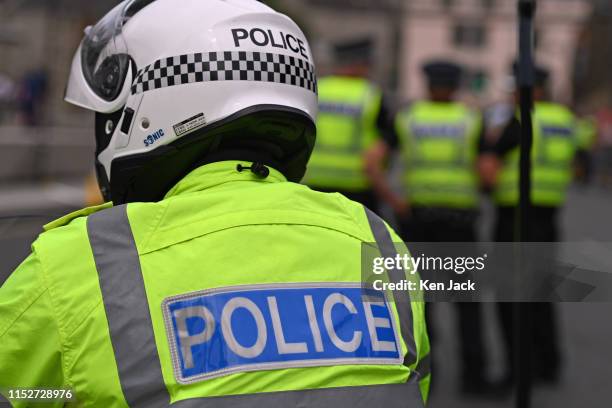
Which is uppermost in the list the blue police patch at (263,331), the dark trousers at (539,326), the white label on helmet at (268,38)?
the white label on helmet at (268,38)

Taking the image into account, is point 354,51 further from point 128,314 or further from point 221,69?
point 128,314

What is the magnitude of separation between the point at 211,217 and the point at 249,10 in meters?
0.55

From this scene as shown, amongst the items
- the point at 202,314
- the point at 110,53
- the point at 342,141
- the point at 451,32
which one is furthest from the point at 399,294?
the point at 451,32

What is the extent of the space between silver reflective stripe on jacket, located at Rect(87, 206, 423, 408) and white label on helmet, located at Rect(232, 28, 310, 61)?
19.1 inches

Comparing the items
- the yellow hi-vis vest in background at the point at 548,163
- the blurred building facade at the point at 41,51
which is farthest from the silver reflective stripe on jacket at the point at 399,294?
the blurred building facade at the point at 41,51

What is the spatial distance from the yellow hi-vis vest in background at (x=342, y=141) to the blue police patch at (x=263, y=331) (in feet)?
11.0

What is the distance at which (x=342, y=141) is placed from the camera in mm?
4883

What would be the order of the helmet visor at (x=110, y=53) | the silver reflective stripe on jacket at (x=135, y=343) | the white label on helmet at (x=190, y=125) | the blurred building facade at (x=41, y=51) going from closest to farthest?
the silver reflective stripe on jacket at (x=135, y=343), the white label on helmet at (x=190, y=125), the helmet visor at (x=110, y=53), the blurred building facade at (x=41, y=51)

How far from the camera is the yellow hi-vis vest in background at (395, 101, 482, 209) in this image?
5027mm

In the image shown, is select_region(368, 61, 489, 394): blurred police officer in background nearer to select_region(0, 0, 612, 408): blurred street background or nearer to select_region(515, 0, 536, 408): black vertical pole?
select_region(0, 0, 612, 408): blurred street background

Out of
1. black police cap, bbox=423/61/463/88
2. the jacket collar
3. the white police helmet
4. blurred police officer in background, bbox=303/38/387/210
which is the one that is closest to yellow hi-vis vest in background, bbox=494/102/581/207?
black police cap, bbox=423/61/463/88

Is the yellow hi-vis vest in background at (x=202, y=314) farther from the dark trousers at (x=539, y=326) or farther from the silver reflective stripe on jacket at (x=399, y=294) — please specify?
the dark trousers at (x=539, y=326)

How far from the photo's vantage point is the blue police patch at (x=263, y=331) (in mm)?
1431

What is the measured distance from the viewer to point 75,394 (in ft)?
4.65
